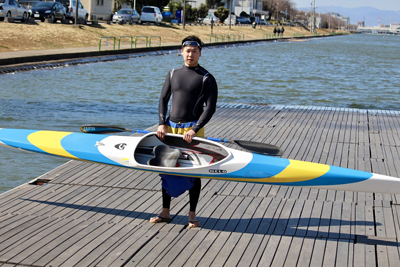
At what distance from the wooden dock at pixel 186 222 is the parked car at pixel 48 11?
3164 centimetres

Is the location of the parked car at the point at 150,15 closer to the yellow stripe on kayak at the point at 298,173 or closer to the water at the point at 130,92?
the water at the point at 130,92

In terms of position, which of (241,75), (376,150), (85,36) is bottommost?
(376,150)

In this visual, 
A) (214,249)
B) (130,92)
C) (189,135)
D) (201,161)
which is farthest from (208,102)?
(130,92)

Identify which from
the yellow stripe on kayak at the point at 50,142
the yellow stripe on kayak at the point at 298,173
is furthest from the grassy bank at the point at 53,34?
the yellow stripe on kayak at the point at 298,173

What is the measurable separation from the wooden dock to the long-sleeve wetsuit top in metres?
1.06

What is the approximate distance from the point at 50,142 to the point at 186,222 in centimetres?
179

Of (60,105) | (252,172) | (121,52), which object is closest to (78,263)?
(252,172)

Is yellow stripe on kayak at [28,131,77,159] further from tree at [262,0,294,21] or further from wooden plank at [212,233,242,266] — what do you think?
tree at [262,0,294,21]

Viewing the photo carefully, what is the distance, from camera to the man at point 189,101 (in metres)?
4.94

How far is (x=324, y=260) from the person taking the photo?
4.37 metres

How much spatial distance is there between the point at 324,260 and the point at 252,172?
3.64ft

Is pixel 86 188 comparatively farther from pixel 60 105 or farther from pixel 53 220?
pixel 60 105

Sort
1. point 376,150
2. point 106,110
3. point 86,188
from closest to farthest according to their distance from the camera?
point 86,188, point 376,150, point 106,110

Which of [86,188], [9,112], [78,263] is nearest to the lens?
[78,263]
